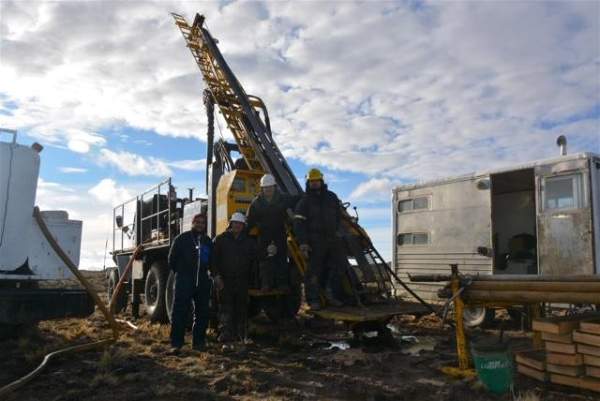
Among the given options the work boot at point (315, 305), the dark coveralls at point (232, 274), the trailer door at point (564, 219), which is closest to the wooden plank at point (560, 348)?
the work boot at point (315, 305)

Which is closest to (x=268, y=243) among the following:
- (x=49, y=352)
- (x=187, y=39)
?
(x=49, y=352)

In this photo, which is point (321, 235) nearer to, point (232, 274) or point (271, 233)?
point (271, 233)

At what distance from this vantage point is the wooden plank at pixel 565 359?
5199 millimetres

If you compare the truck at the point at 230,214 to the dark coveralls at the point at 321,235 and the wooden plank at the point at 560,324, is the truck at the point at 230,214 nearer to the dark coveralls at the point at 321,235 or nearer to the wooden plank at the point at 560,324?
the dark coveralls at the point at 321,235

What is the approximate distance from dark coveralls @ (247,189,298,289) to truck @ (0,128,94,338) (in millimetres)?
2592

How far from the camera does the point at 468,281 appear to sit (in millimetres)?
5879

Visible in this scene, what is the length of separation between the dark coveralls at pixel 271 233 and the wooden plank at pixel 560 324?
3882mm

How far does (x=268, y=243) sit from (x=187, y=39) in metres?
6.26

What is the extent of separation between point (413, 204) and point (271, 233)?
460 cm

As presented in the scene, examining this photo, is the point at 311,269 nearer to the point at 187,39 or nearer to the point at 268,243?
the point at 268,243

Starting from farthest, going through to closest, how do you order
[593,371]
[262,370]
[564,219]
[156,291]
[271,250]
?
[156,291], [564,219], [271,250], [262,370], [593,371]

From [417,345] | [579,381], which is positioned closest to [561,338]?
[579,381]

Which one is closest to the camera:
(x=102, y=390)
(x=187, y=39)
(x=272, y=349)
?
(x=102, y=390)

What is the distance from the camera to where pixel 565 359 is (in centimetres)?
526
